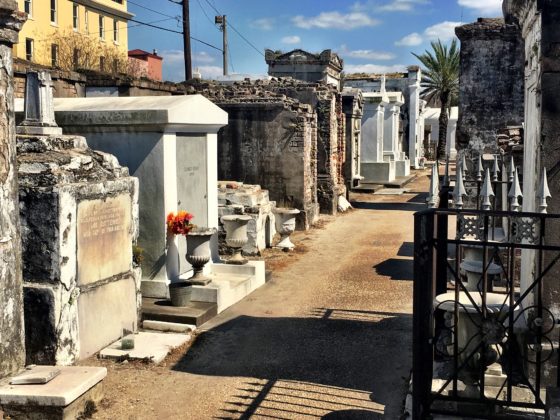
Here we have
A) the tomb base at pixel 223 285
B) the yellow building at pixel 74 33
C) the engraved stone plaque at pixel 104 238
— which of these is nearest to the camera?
the engraved stone plaque at pixel 104 238

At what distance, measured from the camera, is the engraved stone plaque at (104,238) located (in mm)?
7025

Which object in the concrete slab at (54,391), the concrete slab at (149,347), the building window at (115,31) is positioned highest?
the building window at (115,31)

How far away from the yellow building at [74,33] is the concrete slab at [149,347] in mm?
20953

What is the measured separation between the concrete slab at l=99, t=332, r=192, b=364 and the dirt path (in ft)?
0.48

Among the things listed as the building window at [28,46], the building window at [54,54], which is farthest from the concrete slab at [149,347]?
the building window at [28,46]

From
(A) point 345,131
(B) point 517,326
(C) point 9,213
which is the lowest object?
(B) point 517,326

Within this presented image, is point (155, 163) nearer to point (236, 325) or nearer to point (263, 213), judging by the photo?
point (236, 325)

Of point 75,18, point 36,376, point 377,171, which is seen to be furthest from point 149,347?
point 75,18

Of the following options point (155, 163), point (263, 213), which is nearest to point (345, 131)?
point (263, 213)

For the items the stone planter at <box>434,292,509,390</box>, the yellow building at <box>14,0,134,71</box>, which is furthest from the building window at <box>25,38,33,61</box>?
the stone planter at <box>434,292,509,390</box>

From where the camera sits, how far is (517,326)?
4.71 meters

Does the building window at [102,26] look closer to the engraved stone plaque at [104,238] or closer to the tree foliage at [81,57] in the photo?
the tree foliage at [81,57]

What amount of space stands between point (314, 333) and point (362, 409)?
2239 mm

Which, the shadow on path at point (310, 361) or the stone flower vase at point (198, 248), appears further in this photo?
the stone flower vase at point (198, 248)
